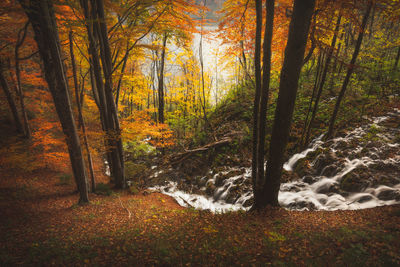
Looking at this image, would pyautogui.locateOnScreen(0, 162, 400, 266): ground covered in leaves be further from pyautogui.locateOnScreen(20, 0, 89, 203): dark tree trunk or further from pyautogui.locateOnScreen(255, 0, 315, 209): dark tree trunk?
pyautogui.locateOnScreen(20, 0, 89, 203): dark tree trunk

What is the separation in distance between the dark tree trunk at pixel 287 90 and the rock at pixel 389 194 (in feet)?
10.8

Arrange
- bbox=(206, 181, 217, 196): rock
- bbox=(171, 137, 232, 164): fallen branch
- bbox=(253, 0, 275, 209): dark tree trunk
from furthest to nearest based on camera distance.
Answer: bbox=(171, 137, 232, 164): fallen branch, bbox=(206, 181, 217, 196): rock, bbox=(253, 0, 275, 209): dark tree trunk

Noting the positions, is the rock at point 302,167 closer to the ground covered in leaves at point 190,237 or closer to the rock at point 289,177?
the rock at point 289,177

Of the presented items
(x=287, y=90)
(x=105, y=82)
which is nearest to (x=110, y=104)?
(x=105, y=82)

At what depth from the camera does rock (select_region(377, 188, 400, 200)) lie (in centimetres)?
518

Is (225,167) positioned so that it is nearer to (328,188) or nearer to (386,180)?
(328,188)

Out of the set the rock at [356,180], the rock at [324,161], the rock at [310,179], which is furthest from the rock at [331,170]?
the rock at [356,180]

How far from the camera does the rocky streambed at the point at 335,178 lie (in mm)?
5809

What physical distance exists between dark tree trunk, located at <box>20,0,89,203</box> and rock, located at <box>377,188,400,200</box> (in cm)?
Result: 1002

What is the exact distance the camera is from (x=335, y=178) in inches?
268

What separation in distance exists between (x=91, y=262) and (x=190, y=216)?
3526mm

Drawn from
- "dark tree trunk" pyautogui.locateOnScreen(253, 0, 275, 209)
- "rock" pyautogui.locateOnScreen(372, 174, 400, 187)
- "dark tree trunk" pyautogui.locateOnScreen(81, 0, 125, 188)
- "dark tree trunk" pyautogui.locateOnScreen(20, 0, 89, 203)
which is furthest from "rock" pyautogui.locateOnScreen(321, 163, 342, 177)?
"dark tree trunk" pyautogui.locateOnScreen(20, 0, 89, 203)

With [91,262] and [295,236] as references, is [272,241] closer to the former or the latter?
[295,236]

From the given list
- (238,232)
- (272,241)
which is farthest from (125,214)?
(272,241)
